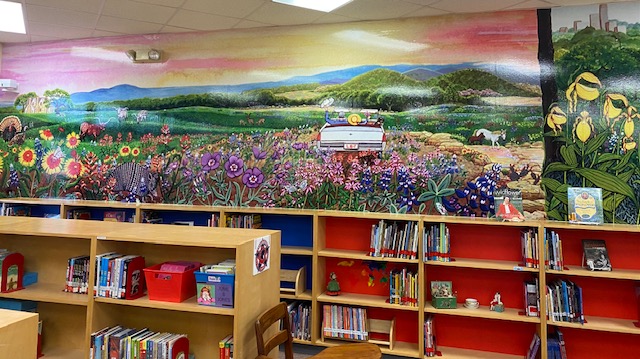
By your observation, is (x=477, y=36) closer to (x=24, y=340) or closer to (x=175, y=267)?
(x=175, y=267)

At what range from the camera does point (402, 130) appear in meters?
4.02

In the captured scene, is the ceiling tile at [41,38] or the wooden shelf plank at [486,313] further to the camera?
the ceiling tile at [41,38]

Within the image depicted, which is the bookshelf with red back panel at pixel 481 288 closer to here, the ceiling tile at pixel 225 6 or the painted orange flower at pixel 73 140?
the ceiling tile at pixel 225 6

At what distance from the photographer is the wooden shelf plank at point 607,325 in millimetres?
3055

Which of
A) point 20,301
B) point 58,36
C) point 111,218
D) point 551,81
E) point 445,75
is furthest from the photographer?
point 58,36

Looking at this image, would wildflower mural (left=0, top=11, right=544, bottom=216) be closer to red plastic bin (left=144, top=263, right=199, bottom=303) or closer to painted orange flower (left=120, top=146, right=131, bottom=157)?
painted orange flower (left=120, top=146, right=131, bottom=157)

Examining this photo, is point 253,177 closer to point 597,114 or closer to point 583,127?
point 583,127

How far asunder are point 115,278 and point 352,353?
1.51m

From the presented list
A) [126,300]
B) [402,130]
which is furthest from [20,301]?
[402,130]

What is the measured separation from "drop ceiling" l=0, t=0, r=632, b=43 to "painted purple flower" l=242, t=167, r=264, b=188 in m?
1.62

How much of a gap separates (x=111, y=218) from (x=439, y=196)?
363cm

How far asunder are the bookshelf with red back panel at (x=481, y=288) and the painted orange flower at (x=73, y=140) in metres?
4.34

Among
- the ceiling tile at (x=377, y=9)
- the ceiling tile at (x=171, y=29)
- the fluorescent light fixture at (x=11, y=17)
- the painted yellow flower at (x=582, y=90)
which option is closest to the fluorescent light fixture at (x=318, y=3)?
the ceiling tile at (x=377, y=9)

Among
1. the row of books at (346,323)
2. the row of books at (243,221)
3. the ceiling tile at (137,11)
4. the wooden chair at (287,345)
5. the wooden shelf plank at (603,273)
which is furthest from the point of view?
the row of books at (243,221)
